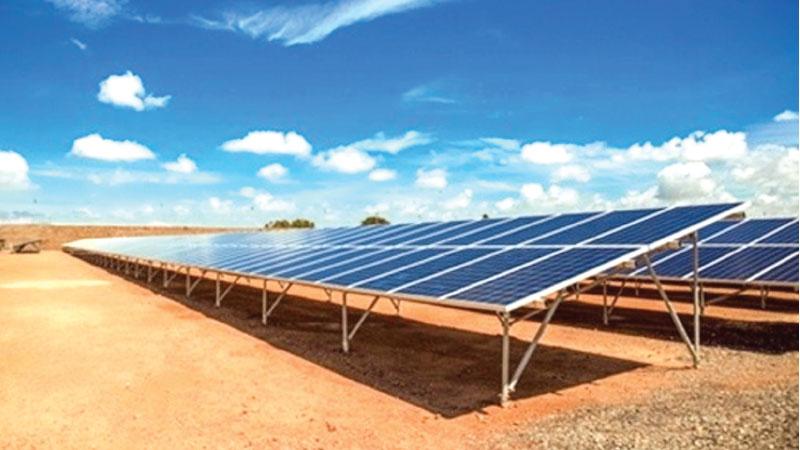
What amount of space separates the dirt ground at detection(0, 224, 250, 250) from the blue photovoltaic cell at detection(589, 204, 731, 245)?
320 feet

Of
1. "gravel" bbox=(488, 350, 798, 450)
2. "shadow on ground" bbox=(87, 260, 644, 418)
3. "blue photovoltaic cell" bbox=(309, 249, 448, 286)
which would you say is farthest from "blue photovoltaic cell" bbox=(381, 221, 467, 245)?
"gravel" bbox=(488, 350, 798, 450)

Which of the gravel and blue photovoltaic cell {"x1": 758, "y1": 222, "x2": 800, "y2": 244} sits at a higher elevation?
blue photovoltaic cell {"x1": 758, "y1": 222, "x2": 800, "y2": 244}

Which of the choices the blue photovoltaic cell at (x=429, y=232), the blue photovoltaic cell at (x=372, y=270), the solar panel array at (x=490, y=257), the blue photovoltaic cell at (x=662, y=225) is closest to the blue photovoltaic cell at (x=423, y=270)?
the solar panel array at (x=490, y=257)

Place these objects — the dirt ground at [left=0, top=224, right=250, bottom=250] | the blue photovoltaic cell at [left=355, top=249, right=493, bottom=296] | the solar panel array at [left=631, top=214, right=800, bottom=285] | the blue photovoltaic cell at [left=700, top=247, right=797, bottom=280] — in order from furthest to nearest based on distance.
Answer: the dirt ground at [left=0, top=224, right=250, bottom=250]
the blue photovoltaic cell at [left=700, top=247, right=797, bottom=280]
the solar panel array at [left=631, top=214, right=800, bottom=285]
the blue photovoltaic cell at [left=355, top=249, right=493, bottom=296]

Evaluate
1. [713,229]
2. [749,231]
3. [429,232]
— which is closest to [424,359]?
[429,232]

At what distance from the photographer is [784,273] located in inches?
705

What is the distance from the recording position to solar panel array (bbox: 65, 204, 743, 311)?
11727 mm

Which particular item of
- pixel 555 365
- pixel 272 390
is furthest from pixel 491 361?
pixel 272 390

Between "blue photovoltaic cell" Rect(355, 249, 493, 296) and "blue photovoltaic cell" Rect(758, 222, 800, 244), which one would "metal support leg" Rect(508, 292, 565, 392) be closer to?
"blue photovoltaic cell" Rect(355, 249, 493, 296)

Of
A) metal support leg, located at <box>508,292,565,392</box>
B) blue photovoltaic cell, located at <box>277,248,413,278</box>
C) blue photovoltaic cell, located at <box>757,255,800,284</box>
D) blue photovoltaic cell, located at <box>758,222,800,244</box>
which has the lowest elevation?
metal support leg, located at <box>508,292,565,392</box>

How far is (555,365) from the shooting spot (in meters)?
14.7

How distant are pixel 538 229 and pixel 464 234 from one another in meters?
3.09

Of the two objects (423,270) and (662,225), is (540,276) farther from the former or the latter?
(662,225)

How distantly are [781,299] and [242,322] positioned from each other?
71.0 feet
